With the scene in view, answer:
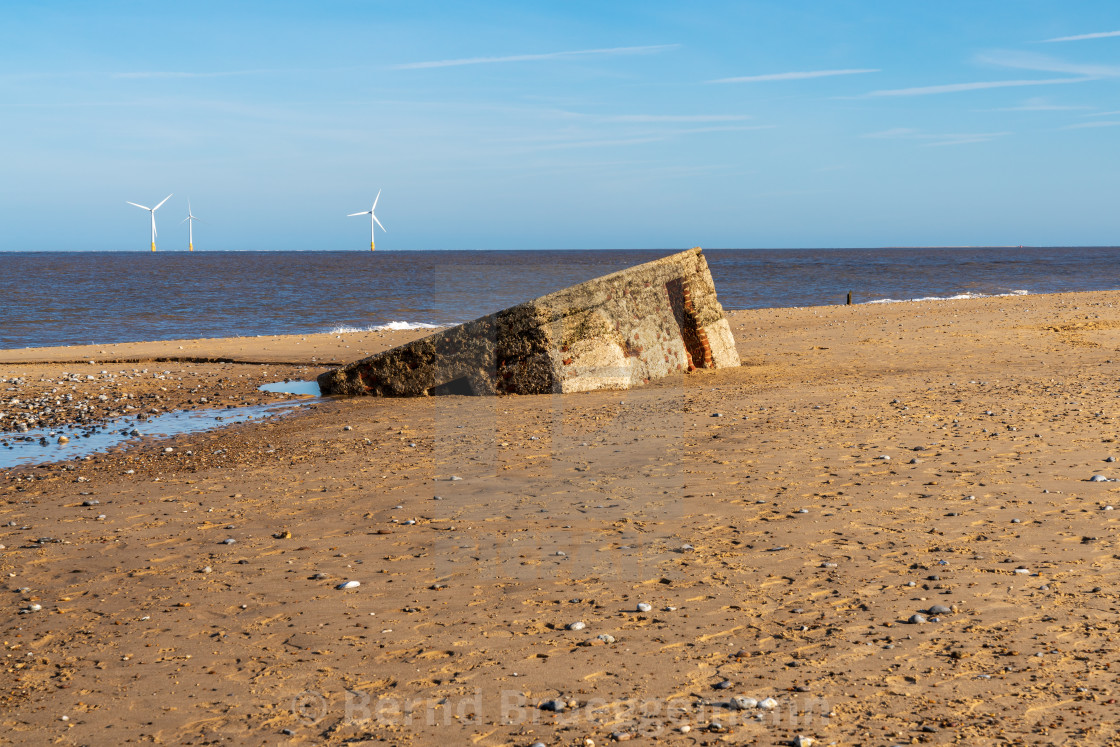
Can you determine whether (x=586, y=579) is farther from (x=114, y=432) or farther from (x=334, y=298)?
(x=334, y=298)

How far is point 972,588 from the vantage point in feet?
12.9

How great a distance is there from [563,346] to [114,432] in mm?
4588

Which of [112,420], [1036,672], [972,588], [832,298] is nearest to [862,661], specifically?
[1036,672]

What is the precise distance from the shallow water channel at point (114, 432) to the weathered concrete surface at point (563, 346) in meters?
1.17

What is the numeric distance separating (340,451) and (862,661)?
490 cm

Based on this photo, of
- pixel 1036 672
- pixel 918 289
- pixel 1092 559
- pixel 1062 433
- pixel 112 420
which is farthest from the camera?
pixel 918 289

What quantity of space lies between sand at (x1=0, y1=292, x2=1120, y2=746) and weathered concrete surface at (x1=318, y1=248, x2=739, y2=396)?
128 centimetres

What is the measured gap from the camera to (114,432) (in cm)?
843

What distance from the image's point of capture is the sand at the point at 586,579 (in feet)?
9.87

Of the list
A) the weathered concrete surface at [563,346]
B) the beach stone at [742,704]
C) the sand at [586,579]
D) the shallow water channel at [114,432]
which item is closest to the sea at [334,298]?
the weathered concrete surface at [563,346]

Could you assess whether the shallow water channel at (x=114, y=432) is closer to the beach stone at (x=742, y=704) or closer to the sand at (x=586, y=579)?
the sand at (x=586, y=579)

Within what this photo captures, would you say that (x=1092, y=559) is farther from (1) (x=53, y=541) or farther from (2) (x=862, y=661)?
(1) (x=53, y=541)

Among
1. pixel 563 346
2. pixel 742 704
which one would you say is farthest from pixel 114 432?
pixel 742 704

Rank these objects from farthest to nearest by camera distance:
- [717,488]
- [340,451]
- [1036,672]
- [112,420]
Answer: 1. [112,420]
2. [340,451]
3. [717,488]
4. [1036,672]
